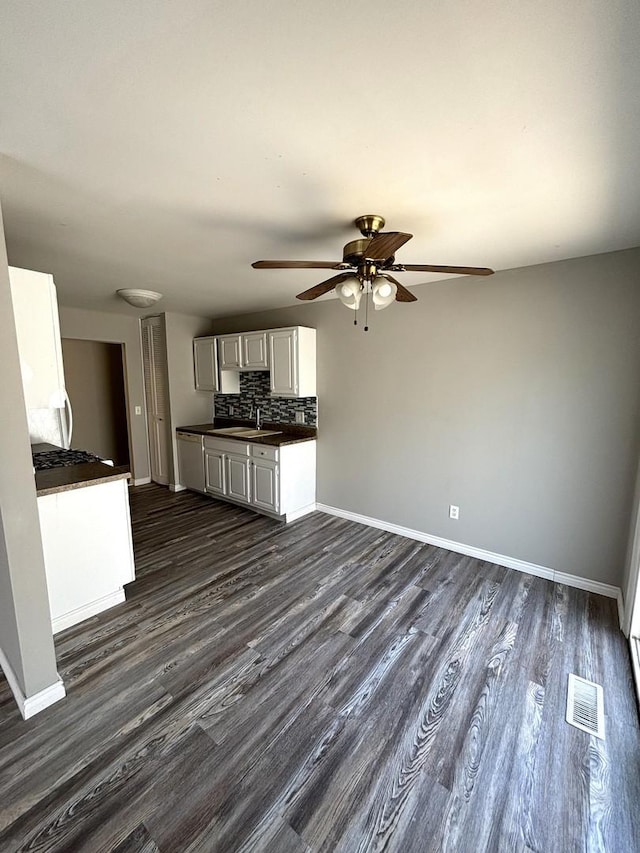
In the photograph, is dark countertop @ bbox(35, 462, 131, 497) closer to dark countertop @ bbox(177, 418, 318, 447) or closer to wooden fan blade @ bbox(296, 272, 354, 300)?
dark countertop @ bbox(177, 418, 318, 447)

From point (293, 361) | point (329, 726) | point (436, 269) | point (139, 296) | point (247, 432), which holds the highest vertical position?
point (139, 296)

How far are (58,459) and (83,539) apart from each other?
0.93m

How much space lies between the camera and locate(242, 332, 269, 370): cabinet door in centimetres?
409

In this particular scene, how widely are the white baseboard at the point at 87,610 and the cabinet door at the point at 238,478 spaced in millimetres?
1679

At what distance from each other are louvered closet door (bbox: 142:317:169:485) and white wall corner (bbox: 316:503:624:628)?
2646mm

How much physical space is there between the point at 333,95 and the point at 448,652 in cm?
260

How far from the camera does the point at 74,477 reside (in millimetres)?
2242

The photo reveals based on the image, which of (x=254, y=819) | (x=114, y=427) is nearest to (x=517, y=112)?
(x=254, y=819)

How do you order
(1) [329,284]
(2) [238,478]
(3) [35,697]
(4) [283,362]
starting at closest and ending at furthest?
1. (3) [35,697]
2. (1) [329,284]
3. (4) [283,362]
4. (2) [238,478]

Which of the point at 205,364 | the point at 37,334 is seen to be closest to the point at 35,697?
the point at 37,334

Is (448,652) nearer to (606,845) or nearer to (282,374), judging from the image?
(606,845)

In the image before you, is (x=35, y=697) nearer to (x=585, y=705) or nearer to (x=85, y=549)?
(x=85, y=549)

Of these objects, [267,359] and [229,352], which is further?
[229,352]

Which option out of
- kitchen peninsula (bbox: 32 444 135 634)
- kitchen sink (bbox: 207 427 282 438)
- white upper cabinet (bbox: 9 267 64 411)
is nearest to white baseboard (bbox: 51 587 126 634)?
kitchen peninsula (bbox: 32 444 135 634)
